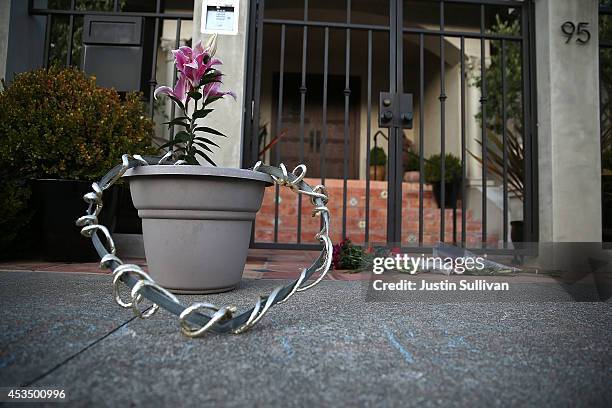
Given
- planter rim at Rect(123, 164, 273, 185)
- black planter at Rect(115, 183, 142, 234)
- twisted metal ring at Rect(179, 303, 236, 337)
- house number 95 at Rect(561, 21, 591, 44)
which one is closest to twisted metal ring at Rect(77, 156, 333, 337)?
twisted metal ring at Rect(179, 303, 236, 337)

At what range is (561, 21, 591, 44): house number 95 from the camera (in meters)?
2.45

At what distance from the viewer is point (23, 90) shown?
1.99 metres

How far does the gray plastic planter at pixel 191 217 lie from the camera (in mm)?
1204

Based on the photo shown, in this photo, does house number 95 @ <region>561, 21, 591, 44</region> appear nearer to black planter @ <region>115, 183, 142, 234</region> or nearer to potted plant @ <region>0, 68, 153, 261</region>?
potted plant @ <region>0, 68, 153, 261</region>

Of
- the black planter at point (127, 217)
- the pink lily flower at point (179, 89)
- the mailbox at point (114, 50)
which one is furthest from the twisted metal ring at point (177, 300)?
the mailbox at point (114, 50)

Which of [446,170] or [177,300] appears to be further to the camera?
[446,170]

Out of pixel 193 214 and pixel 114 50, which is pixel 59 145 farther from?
pixel 193 214

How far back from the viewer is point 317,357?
728 mm

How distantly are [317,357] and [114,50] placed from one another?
2.74m

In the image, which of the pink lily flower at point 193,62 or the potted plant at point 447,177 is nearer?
the pink lily flower at point 193,62

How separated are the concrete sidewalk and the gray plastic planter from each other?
6.4 inches

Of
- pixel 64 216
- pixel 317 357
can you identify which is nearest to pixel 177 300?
pixel 317 357

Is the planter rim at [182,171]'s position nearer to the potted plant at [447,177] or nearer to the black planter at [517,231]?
the black planter at [517,231]

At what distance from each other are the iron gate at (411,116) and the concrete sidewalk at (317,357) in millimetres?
1058
